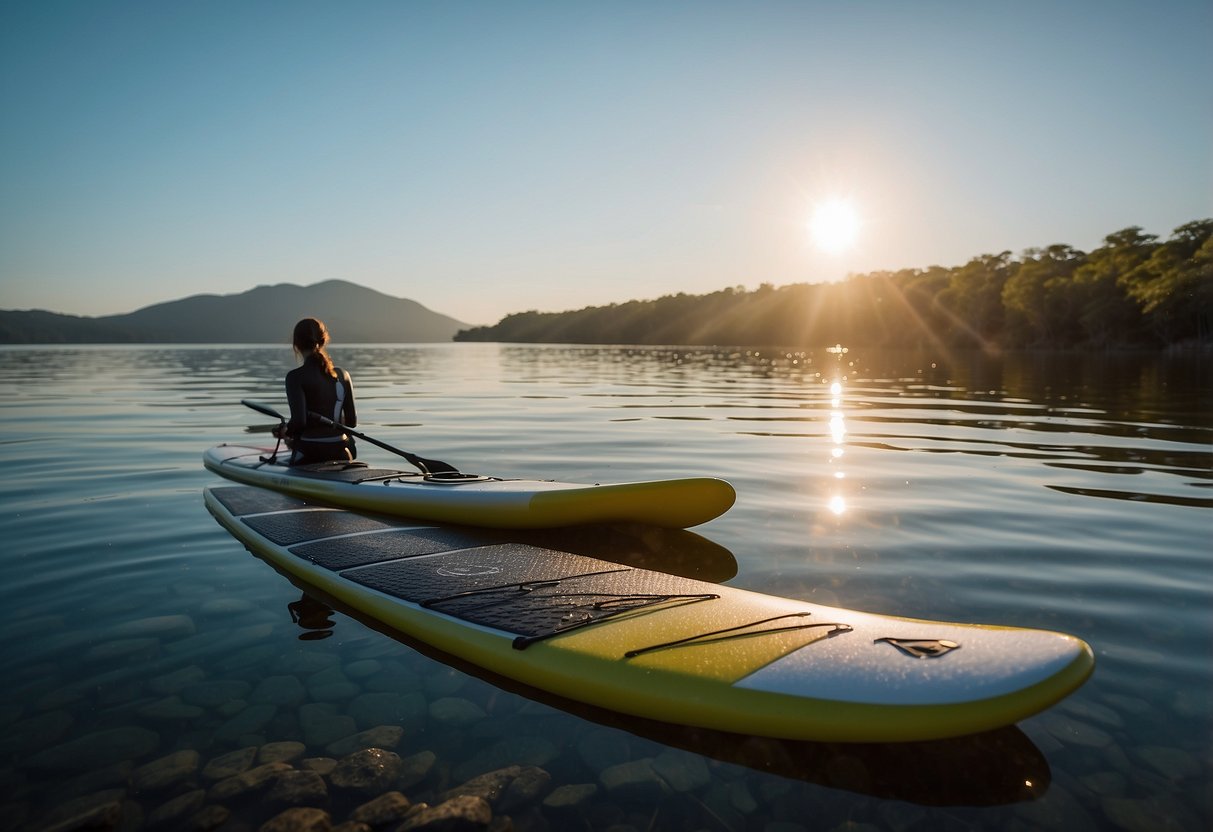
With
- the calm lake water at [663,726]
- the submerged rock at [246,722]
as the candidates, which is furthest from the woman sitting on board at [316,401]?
the submerged rock at [246,722]

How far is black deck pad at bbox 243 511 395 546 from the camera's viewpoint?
19.3 feet

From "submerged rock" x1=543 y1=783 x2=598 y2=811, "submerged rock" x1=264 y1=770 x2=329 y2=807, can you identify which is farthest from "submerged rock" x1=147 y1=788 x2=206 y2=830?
"submerged rock" x1=543 y1=783 x2=598 y2=811

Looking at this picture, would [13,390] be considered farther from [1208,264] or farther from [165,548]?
[1208,264]

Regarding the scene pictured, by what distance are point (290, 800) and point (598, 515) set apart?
350cm

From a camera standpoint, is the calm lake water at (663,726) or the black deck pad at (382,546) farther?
the black deck pad at (382,546)

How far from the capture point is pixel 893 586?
505 centimetres

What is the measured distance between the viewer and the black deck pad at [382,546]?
5.16 meters

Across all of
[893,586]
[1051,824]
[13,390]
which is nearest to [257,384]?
[13,390]

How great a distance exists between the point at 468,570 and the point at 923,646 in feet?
9.22

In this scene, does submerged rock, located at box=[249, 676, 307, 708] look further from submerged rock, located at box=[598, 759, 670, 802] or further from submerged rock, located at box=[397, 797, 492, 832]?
submerged rock, located at box=[598, 759, 670, 802]

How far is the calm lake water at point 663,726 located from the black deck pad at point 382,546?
1.23 feet

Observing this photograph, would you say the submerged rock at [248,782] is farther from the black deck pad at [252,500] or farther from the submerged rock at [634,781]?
the black deck pad at [252,500]

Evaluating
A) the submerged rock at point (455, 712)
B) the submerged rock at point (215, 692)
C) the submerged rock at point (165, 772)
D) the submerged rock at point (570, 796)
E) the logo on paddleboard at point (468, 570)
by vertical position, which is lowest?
the submerged rock at point (570, 796)

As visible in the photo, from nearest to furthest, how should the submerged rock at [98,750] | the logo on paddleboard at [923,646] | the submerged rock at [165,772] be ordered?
the submerged rock at [165,772]
the submerged rock at [98,750]
the logo on paddleboard at [923,646]
